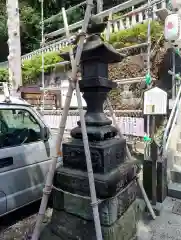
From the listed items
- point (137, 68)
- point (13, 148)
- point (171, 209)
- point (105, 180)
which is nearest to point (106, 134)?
point (105, 180)

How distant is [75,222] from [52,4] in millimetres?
17233

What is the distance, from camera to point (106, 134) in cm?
228

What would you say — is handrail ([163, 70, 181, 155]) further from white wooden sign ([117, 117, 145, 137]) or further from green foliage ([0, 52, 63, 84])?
green foliage ([0, 52, 63, 84])

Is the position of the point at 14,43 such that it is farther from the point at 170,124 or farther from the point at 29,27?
the point at 29,27

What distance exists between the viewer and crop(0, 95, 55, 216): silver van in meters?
2.77

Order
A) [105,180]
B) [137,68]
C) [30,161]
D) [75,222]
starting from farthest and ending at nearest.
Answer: [137,68], [30,161], [75,222], [105,180]

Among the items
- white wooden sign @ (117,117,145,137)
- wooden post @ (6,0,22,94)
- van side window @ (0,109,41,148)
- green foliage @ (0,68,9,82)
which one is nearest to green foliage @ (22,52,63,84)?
green foliage @ (0,68,9,82)

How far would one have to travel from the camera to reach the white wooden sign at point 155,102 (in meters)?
3.58

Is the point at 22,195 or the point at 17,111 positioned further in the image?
the point at 17,111

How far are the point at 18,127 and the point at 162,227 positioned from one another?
263 centimetres

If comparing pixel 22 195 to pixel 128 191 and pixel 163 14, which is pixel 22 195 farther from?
pixel 163 14

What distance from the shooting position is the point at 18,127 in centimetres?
332

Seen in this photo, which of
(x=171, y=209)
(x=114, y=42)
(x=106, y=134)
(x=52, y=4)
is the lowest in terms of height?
(x=171, y=209)

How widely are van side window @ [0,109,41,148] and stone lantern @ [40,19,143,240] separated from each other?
1096 mm
